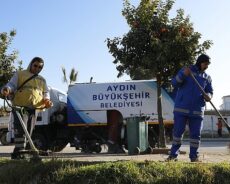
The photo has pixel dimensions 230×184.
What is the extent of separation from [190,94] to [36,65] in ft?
8.75

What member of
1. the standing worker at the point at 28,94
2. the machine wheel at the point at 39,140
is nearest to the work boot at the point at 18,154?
the standing worker at the point at 28,94

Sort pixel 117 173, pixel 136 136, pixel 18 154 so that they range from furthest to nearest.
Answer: pixel 136 136
pixel 18 154
pixel 117 173

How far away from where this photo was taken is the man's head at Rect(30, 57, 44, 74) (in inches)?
339

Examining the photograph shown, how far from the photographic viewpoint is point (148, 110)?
1873 cm

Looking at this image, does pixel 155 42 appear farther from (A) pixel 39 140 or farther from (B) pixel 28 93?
(B) pixel 28 93

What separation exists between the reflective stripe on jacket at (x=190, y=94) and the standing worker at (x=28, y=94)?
2253 millimetres

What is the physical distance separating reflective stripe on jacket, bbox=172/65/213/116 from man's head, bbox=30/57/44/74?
7.59 ft

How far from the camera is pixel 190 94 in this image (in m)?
8.60

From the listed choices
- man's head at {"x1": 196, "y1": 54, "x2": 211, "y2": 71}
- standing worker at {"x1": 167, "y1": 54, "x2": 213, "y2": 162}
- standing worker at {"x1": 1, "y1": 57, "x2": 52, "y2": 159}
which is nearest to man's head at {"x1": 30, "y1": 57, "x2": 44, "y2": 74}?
standing worker at {"x1": 1, "y1": 57, "x2": 52, "y2": 159}

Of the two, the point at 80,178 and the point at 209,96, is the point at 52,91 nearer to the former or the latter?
the point at 209,96

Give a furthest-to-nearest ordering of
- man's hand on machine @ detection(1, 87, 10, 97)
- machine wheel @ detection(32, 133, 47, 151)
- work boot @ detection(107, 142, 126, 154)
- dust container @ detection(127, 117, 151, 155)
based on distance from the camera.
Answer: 1. machine wheel @ detection(32, 133, 47, 151)
2. work boot @ detection(107, 142, 126, 154)
3. dust container @ detection(127, 117, 151, 155)
4. man's hand on machine @ detection(1, 87, 10, 97)

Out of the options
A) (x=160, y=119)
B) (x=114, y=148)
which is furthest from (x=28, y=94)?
(x=114, y=148)

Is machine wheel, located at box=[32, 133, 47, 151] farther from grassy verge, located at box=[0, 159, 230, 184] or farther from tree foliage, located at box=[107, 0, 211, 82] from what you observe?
grassy verge, located at box=[0, 159, 230, 184]

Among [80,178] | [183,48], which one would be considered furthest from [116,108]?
[80,178]
